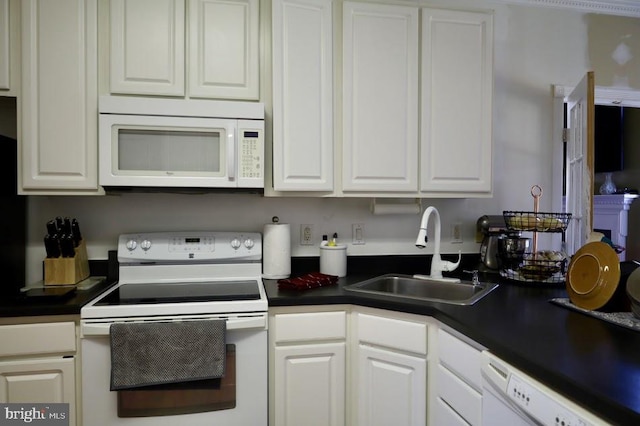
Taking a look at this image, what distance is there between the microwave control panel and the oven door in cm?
67

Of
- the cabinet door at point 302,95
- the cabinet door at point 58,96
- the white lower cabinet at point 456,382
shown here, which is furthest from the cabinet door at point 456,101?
the cabinet door at point 58,96

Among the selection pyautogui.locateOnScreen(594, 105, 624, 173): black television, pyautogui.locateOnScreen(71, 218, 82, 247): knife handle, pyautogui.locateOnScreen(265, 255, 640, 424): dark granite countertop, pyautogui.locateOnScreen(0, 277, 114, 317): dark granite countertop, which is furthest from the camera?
pyautogui.locateOnScreen(594, 105, 624, 173): black television

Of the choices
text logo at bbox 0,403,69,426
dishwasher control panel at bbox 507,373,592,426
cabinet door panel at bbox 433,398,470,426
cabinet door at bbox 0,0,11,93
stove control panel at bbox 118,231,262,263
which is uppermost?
cabinet door at bbox 0,0,11,93

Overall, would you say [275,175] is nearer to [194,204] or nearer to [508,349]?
[194,204]

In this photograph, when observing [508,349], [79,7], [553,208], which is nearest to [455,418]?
[508,349]

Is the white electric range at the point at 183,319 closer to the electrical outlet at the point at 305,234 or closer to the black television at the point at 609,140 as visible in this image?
the electrical outlet at the point at 305,234

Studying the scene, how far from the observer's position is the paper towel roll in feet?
6.56

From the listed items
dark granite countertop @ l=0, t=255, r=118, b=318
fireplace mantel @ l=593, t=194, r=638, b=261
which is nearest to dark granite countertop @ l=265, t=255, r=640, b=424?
dark granite countertop @ l=0, t=255, r=118, b=318

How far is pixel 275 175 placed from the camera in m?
1.84

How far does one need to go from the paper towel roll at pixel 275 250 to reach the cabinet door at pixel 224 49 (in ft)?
2.27

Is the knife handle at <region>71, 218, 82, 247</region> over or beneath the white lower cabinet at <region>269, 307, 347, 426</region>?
over

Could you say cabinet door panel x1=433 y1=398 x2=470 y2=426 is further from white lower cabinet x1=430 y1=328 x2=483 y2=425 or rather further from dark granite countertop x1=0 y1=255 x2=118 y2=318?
dark granite countertop x1=0 y1=255 x2=118 y2=318

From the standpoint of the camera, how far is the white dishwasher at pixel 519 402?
791 millimetres

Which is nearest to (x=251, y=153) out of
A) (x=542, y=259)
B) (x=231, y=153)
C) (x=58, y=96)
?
(x=231, y=153)
